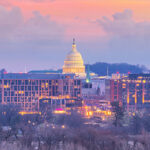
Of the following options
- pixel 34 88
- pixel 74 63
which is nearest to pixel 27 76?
pixel 34 88

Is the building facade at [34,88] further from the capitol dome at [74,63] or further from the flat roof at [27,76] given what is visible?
the capitol dome at [74,63]

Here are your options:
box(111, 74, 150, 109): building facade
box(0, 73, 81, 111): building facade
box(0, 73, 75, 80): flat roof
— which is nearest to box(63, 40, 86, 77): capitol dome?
box(0, 73, 75, 80): flat roof

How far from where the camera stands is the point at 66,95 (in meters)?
113

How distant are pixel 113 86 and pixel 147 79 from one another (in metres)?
6.32

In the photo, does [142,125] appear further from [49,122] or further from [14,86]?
[14,86]

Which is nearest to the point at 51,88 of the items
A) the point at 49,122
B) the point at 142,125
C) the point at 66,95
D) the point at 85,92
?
the point at 66,95

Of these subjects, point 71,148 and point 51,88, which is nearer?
point 71,148

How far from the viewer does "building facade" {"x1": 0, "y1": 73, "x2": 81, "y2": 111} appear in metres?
114

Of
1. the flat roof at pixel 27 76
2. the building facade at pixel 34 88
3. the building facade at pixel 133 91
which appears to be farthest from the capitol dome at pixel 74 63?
the building facade at pixel 34 88

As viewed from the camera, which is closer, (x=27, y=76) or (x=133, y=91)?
(x=133, y=91)

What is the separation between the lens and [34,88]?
382ft

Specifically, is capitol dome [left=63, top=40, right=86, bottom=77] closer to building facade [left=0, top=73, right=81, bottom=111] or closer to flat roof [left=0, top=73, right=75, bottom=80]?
flat roof [left=0, top=73, right=75, bottom=80]

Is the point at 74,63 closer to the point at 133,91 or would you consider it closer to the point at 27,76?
the point at 27,76

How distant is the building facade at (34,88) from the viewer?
114 m
